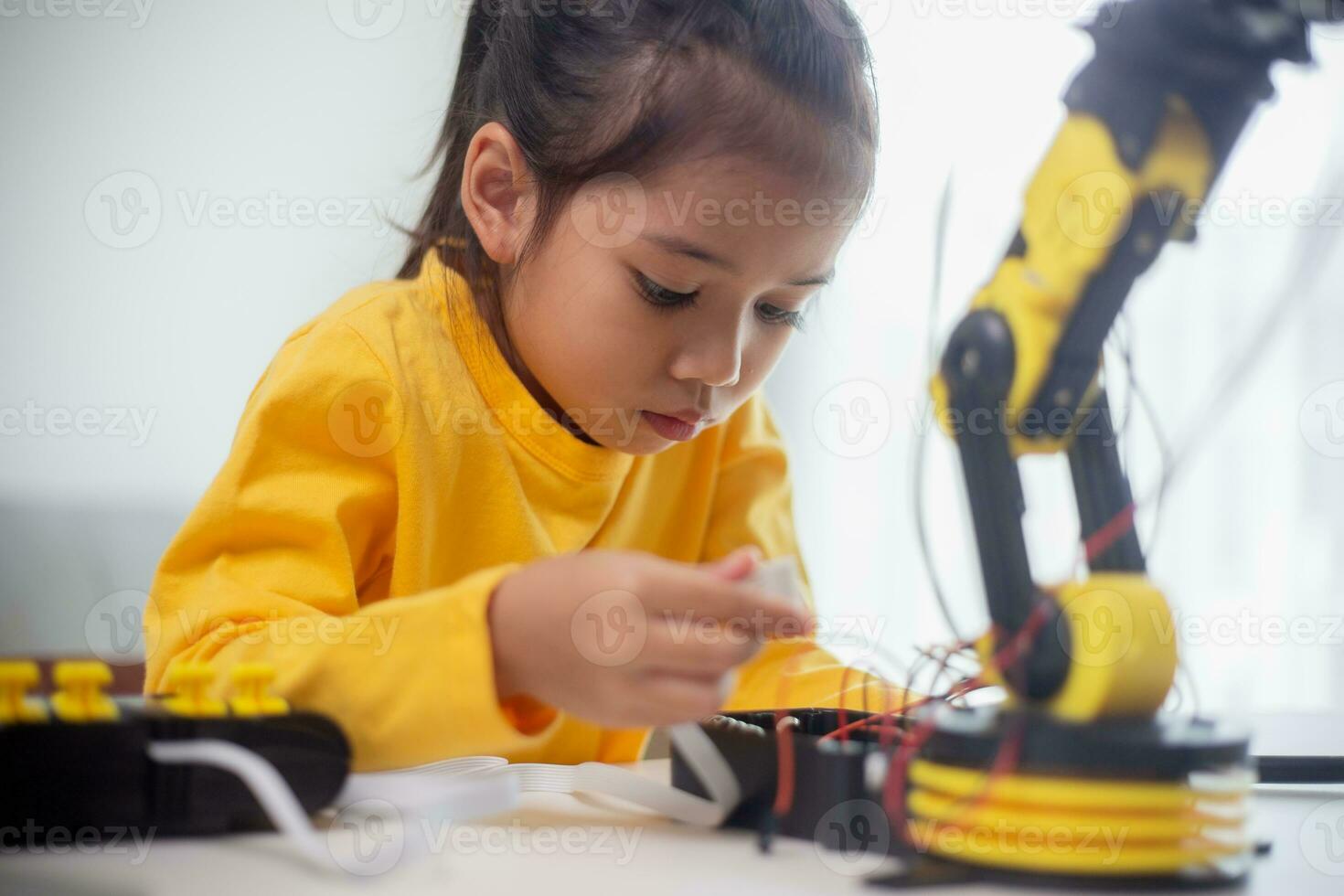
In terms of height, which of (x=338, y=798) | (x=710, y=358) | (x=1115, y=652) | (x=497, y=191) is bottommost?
(x=338, y=798)

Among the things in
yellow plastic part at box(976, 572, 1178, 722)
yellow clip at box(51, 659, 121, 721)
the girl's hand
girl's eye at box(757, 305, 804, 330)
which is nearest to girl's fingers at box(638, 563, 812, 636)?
the girl's hand

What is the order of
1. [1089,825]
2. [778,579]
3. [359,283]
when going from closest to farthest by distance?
[1089,825] < [778,579] < [359,283]

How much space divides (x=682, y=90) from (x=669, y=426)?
0.24m

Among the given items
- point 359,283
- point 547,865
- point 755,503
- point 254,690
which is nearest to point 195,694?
point 254,690

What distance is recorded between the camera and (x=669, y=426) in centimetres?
85

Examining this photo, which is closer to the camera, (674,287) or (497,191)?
(674,287)

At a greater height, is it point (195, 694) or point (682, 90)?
point (682, 90)

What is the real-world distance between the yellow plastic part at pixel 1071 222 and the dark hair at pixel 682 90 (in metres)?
0.32

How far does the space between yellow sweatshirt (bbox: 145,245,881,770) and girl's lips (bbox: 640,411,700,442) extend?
10 centimetres

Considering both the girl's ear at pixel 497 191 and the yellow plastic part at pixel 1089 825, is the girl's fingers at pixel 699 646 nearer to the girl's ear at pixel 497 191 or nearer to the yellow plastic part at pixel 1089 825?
the yellow plastic part at pixel 1089 825

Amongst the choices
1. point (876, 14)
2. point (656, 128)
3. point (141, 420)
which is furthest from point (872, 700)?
point (876, 14)

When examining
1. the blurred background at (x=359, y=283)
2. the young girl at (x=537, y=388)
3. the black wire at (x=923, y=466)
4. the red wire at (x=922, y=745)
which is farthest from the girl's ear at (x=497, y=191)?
the blurred background at (x=359, y=283)

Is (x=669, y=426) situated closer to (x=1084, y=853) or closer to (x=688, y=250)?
(x=688, y=250)

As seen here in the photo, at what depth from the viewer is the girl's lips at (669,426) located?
852 mm
